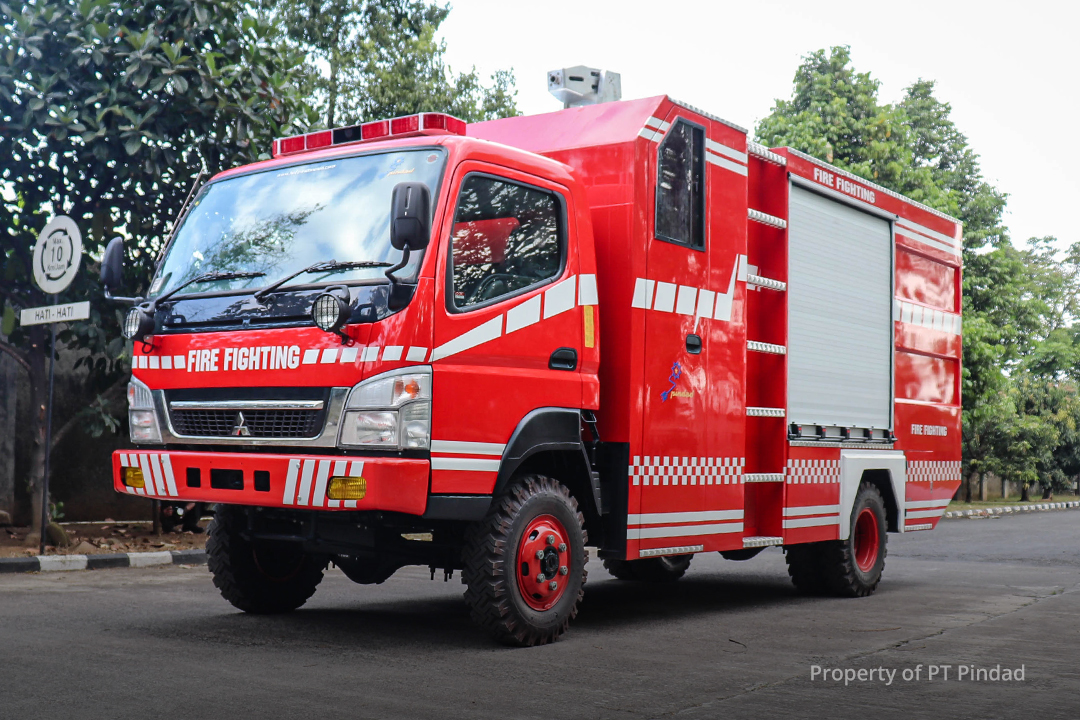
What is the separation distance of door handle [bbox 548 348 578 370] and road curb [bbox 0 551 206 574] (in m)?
6.00

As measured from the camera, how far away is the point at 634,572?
33.8 ft

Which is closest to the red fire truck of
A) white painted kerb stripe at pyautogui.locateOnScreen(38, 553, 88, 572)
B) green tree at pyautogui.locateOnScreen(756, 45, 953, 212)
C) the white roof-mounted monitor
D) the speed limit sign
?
the white roof-mounted monitor

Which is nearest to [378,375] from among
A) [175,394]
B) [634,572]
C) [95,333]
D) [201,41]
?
[175,394]

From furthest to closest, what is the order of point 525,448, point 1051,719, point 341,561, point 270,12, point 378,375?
point 270,12, point 341,561, point 525,448, point 378,375, point 1051,719

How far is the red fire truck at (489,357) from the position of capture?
591 centimetres

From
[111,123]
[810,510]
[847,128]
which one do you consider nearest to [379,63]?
[847,128]

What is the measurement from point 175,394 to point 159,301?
564 millimetres

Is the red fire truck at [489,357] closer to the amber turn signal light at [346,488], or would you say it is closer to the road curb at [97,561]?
the amber turn signal light at [346,488]

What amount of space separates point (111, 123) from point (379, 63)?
17870 millimetres

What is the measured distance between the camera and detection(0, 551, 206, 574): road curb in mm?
10258

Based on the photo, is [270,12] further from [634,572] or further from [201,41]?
[634,572]

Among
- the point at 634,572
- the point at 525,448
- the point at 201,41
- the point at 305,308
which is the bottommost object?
the point at 634,572

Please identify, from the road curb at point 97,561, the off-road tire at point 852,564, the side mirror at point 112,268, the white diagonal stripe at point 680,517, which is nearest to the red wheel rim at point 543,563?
the white diagonal stripe at point 680,517

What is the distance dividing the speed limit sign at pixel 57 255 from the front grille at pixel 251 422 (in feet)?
15.2
